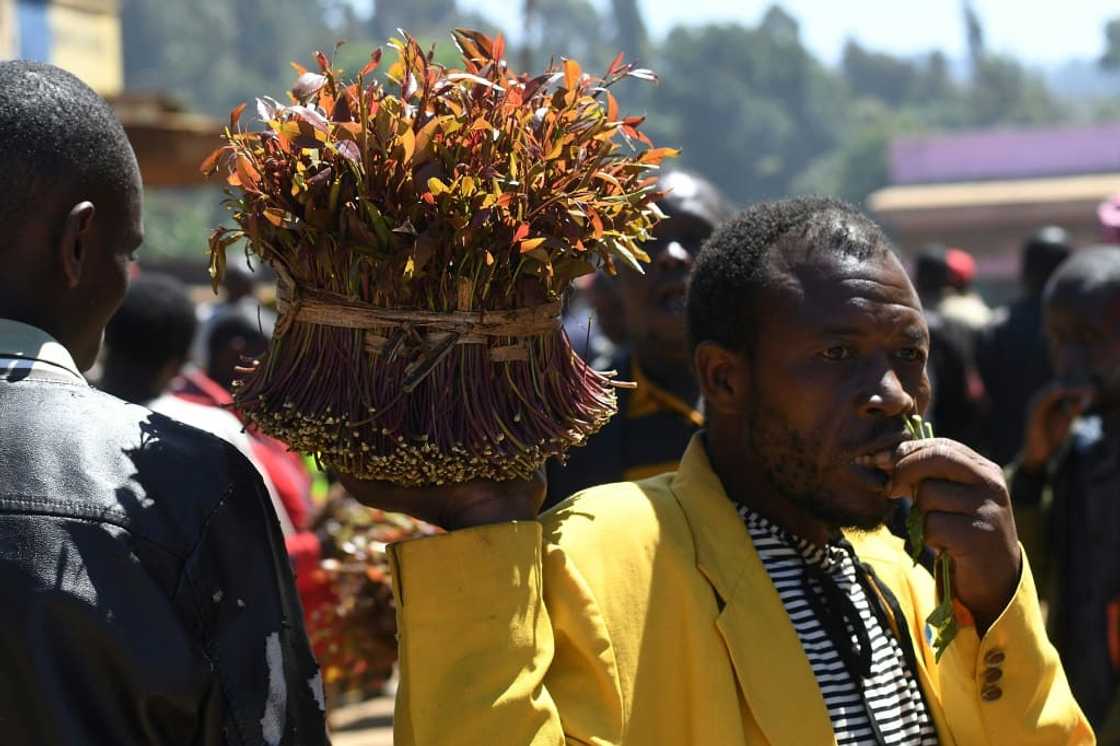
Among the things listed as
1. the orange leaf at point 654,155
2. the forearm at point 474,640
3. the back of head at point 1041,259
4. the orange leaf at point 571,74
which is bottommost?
the back of head at point 1041,259

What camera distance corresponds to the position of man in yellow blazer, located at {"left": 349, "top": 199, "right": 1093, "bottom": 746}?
7.72 ft

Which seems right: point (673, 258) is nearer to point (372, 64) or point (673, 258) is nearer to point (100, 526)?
point (372, 64)

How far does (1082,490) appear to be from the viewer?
4.74 m

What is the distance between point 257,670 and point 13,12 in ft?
66.7

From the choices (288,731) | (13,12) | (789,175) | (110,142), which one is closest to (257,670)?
(288,731)

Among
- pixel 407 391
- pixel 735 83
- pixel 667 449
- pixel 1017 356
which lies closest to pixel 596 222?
pixel 407 391

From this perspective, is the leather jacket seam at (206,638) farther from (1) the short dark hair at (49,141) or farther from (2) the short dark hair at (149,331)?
(2) the short dark hair at (149,331)

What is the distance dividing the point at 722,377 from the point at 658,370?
139 centimetres

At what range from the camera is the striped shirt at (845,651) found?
266 centimetres

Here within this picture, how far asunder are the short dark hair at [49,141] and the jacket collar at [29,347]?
0.49 feet

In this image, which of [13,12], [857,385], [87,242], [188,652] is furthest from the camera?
[13,12]

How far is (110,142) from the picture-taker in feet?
8.13

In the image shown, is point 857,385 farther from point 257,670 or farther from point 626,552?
point 257,670

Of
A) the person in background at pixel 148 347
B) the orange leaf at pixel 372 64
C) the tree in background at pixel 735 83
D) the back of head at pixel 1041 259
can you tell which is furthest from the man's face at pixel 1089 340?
the tree in background at pixel 735 83
